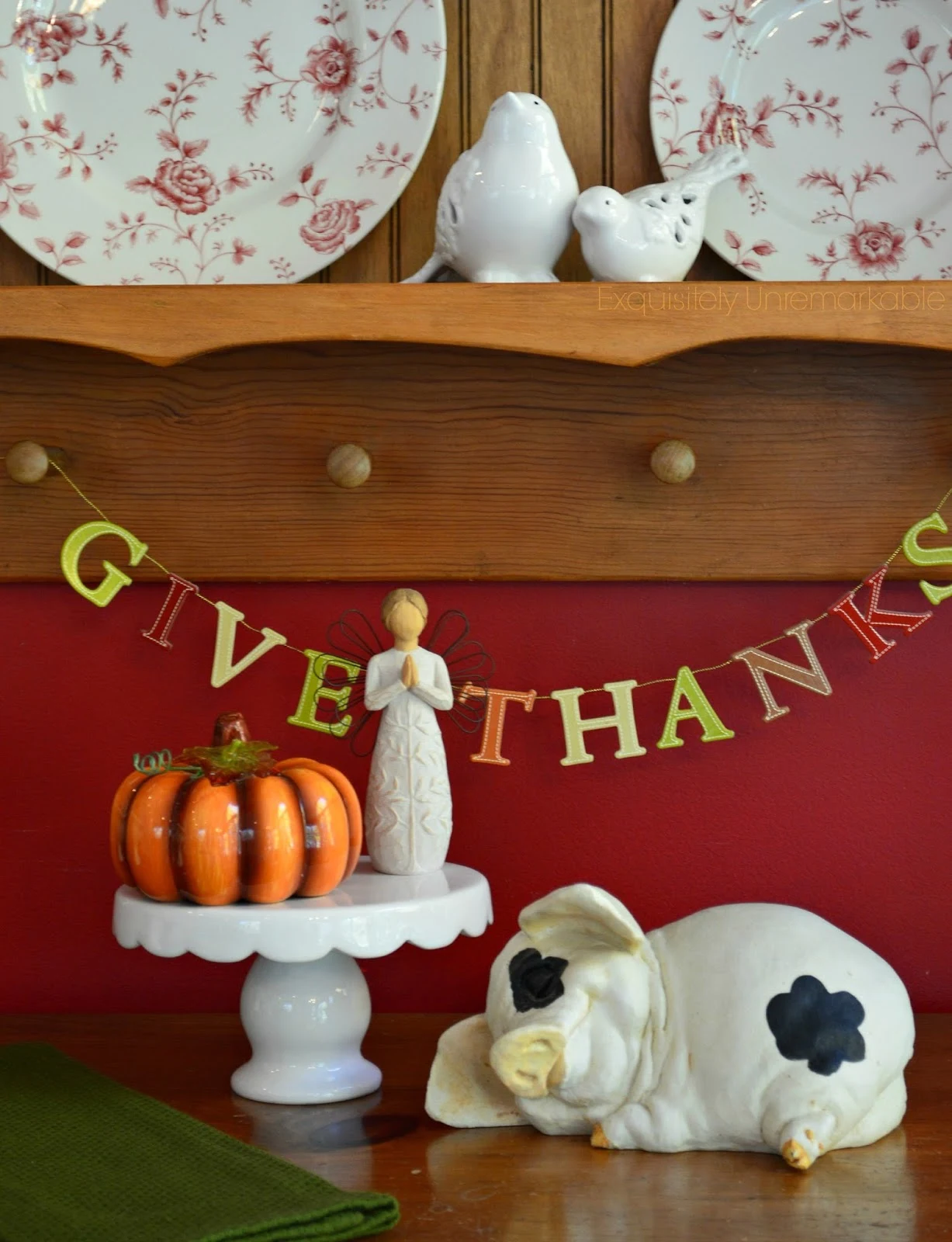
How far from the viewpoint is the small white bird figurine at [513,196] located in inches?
43.9

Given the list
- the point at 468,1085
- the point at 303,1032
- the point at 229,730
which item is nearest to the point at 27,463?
the point at 229,730

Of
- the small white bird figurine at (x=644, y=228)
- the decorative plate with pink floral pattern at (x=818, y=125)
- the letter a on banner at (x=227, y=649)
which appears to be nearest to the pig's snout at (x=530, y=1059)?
the letter a on banner at (x=227, y=649)

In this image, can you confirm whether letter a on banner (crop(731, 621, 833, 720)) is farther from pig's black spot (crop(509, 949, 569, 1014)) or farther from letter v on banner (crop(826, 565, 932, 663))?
pig's black spot (crop(509, 949, 569, 1014))

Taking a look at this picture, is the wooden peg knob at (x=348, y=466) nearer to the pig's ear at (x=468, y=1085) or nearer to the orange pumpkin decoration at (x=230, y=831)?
the orange pumpkin decoration at (x=230, y=831)

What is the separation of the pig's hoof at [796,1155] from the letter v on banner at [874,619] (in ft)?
1.49

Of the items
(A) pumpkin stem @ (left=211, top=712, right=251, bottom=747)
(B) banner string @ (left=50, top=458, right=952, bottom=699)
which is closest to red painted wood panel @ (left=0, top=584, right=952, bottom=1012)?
(B) banner string @ (left=50, top=458, right=952, bottom=699)

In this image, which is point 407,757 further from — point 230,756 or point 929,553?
point 929,553

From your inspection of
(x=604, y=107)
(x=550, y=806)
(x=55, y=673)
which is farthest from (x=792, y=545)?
(x=55, y=673)

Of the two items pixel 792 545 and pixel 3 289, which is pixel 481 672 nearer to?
pixel 792 545

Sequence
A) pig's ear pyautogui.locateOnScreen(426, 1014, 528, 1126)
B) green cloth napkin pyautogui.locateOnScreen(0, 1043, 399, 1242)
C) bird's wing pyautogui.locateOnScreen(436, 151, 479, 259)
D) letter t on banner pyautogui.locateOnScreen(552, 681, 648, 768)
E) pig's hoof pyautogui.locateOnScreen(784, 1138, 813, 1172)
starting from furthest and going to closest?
letter t on banner pyautogui.locateOnScreen(552, 681, 648, 768)
bird's wing pyautogui.locateOnScreen(436, 151, 479, 259)
pig's ear pyautogui.locateOnScreen(426, 1014, 528, 1126)
pig's hoof pyautogui.locateOnScreen(784, 1138, 813, 1172)
green cloth napkin pyautogui.locateOnScreen(0, 1043, 399, 1242)

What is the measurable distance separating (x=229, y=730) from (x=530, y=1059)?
1.11ft

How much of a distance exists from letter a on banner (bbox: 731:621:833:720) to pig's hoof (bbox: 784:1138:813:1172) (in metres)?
0.41

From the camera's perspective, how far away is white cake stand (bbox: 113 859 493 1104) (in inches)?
39.2

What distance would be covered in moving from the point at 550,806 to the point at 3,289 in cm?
67
